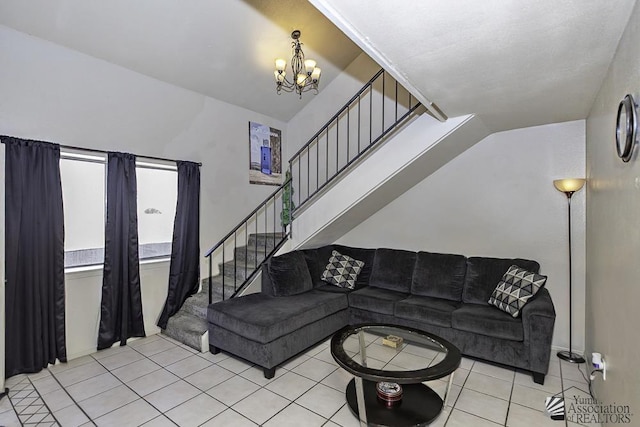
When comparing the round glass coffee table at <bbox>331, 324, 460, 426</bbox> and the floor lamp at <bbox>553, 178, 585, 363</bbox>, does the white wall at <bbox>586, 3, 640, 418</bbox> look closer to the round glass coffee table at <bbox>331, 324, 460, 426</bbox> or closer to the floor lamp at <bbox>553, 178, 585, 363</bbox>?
the floor lamp at <bbox>553, 178, 585, 363</bbox>

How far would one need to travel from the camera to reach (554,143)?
139 inches

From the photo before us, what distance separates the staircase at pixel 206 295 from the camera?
362 cm

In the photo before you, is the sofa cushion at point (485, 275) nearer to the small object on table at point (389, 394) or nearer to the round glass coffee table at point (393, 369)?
the round glass coffee table at point (393, 369)

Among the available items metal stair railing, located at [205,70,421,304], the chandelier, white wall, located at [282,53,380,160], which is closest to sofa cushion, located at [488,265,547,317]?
metal stair railing, located at [205,70,421,304]

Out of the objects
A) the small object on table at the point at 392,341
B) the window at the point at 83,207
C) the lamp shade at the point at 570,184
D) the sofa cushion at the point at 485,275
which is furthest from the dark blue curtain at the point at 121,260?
the lamp shade at the point at 570,184

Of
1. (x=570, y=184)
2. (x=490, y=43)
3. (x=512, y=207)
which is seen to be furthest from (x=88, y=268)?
(x=570, y=184)

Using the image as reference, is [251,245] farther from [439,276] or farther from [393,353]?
[393,353]

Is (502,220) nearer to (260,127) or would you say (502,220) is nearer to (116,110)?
(260,127)

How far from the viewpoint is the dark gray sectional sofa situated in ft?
9.53

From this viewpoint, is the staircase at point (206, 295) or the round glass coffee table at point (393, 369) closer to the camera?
the round glass coffee table at point (393, 369)

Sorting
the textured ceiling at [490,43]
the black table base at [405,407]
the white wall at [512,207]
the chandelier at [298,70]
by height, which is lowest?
the black table base at [405,407]

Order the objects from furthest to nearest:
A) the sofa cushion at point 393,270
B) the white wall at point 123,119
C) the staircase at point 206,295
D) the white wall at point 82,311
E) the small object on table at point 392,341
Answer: the sofa cushion at point 393,270
the staircase at point 206,295
the white wall at point 82,311
the white wall at point 123,119
the small object on table at point 392,341

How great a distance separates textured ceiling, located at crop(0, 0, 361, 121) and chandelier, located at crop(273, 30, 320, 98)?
0.33 feet

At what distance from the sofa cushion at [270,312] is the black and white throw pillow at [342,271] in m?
0.37
